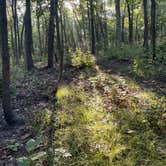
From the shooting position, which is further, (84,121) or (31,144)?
(84,121)

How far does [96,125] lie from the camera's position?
5.13m

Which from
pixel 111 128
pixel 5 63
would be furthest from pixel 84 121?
pixel 5 63

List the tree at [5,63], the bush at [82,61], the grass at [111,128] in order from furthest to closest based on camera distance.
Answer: the bush at [82,61]
the tree at [5,63]
the grass at [111,128]

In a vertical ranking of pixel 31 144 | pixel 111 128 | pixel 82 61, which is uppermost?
pixel 82 61

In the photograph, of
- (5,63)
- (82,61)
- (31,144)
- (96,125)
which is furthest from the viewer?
(82,61)

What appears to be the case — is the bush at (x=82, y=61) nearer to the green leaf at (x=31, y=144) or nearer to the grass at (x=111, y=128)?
the grass at (x=111, y=128)

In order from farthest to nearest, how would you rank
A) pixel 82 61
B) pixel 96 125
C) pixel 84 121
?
1. pixel 82 61
2. pixel 84 121
3. pixel 96 125

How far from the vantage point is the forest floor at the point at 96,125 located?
4.13 metres

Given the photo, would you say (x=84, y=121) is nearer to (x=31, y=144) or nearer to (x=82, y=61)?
(x=31, y=144)

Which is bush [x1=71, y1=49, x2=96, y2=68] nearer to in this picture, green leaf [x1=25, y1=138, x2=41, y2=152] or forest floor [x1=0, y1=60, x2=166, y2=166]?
forest floor [x1=0, y1=60, x2=166, y2=166]

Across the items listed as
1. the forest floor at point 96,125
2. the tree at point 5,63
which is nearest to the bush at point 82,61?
the forest floor at point 96,125

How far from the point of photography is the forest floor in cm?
413

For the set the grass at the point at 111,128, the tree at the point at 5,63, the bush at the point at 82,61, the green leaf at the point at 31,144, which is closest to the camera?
the green leaf at the point at 31,144

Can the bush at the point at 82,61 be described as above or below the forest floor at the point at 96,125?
above
